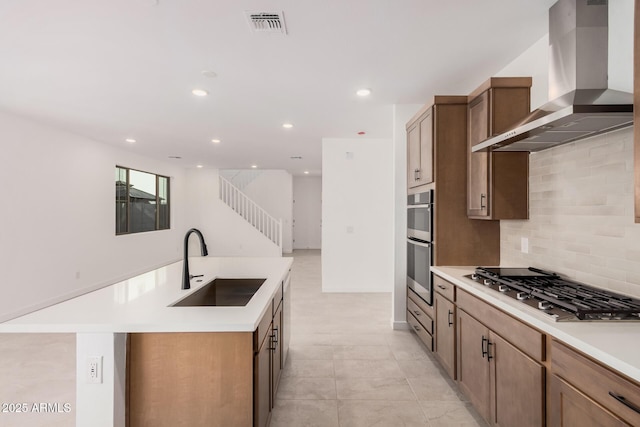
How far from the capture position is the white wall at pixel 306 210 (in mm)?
11898

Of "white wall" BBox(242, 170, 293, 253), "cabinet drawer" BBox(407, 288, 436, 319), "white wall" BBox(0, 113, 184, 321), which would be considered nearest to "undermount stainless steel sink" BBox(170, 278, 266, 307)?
"cabinet drawer" BBox(407, 288, 436, 319)

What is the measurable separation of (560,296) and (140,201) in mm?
8195

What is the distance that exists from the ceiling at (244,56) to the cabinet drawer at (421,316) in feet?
7.45

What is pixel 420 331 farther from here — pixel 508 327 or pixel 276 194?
pixel 276 194

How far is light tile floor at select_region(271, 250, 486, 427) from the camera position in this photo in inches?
87.5

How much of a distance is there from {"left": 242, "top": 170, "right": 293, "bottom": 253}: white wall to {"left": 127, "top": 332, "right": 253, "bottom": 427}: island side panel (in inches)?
370

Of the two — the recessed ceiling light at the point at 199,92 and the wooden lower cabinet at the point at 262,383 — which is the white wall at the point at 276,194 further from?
the wooden lower cabinet at the point at 262,383

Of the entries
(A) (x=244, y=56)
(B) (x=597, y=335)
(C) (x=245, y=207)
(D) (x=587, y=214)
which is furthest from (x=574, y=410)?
(C) (x=245, y=207)

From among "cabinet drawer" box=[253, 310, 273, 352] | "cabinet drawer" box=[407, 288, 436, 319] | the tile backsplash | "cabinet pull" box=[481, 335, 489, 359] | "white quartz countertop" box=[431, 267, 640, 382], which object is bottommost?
"cabinet drawer" box=[407, 288, 436, 319]

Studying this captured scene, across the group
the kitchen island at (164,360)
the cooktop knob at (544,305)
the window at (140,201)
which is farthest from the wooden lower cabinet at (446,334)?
the window at (140,201)

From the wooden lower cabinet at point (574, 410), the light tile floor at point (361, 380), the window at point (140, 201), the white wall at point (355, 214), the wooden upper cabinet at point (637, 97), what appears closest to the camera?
the wooden lower cabinet at point (574, 410)

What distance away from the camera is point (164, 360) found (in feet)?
4.96

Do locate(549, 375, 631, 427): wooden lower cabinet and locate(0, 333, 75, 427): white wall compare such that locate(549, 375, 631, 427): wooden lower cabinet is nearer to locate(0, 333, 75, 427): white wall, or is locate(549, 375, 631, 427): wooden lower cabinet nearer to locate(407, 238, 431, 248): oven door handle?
locate(407, 238, 431, 248): oven door handle

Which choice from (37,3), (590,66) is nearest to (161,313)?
(37,3)
